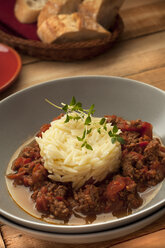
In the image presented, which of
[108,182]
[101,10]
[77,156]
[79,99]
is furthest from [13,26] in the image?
[108,182]

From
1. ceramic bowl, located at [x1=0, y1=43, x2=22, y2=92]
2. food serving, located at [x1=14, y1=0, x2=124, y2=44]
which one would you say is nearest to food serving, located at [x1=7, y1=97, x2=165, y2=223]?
ceramic bowl, located at [x1=0, y1=43, x2=22, y2=92]

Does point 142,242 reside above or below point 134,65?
below

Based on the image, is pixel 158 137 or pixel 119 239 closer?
pixel 119 239

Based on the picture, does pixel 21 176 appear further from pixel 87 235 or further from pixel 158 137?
pixel 158 137

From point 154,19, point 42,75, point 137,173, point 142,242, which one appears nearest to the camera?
point 142,242

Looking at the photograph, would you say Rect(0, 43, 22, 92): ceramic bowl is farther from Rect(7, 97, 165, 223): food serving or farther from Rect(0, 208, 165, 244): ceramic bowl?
Rect(0, 208, 165, 244): ceramic bowl

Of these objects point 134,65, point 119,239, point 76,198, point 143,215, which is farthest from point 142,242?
point 134,65

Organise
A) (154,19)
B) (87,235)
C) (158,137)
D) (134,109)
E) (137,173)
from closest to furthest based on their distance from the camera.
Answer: (87,235) < (137,173) < (158,137) < (134,109) < (154,19)
